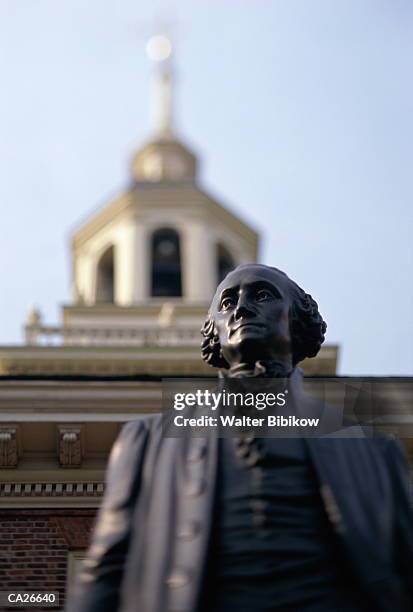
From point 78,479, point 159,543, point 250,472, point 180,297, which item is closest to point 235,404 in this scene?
point 250,472

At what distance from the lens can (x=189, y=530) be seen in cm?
451

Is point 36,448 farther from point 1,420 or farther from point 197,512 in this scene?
point 197,512

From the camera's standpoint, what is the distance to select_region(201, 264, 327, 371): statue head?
17.1 feet

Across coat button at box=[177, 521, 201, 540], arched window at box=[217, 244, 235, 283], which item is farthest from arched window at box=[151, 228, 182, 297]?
coat button at box=[177, 521, 201, 540]

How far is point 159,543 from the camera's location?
452 cm

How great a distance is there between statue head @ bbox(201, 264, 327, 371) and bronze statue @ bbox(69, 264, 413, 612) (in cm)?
41

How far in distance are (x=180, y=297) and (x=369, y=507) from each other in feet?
95.2

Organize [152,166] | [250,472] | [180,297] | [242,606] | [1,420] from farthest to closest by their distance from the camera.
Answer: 1. [152,166]
2. [180,297]
3. [1,420]
4. [250,472]
5. [242,606]

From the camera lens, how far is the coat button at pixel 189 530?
4.49 metres

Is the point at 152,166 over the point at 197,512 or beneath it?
over

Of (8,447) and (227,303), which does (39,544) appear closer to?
(8,447)

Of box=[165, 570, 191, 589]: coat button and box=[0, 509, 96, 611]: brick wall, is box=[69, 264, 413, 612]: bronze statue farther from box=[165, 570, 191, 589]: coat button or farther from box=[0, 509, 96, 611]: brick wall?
box=[0, 509, 96, 611]: brick wall

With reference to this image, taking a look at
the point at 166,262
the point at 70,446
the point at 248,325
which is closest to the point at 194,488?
the point at 248,325

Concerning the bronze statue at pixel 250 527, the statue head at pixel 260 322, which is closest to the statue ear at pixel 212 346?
the statue head at pixel 260 322
